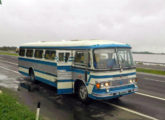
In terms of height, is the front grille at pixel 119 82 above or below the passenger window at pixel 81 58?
below

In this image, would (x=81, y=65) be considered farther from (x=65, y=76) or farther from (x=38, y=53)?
(x=38, y=53)

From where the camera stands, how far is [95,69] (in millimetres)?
7676

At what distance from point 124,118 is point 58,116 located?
2.50 metres

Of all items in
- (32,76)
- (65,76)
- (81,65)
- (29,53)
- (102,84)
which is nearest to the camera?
(102,84)

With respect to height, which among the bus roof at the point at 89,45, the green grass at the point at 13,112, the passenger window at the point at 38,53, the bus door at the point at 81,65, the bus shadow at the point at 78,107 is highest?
the bus roof at the point at 89,45

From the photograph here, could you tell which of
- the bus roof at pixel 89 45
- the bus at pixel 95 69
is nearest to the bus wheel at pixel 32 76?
the bus roof at pixel 89 45

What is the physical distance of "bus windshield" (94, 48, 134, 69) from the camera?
7.85 m

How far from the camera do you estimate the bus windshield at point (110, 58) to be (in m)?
7.85

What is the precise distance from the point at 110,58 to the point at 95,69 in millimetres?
906

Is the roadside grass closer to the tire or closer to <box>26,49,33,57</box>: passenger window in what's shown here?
the tire

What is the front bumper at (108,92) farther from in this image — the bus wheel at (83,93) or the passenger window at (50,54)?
the passenger window at (50,54)

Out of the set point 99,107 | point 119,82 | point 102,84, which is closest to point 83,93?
point 99,107

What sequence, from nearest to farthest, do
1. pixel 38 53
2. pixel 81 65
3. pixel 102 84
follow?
1. pixel 102 84
2. pixel 81 65
3. pixel 38 53

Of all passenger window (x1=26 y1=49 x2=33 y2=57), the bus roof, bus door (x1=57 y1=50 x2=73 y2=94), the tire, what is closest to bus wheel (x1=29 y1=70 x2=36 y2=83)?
the tire
